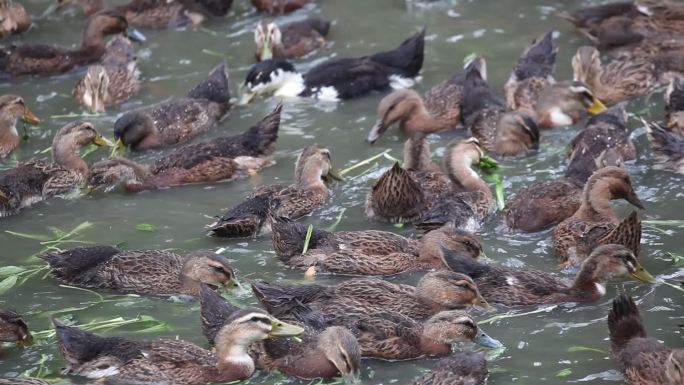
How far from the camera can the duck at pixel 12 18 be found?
1617 cm

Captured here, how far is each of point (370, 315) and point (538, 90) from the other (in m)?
5.12

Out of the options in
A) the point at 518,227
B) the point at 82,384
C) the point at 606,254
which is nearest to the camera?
the point at 82,384

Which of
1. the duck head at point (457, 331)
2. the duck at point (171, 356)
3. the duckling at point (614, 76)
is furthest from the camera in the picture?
the duckling at point (614, 76)

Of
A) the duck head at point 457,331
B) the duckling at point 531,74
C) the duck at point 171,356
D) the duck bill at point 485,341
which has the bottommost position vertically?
the duckling at point 531,74

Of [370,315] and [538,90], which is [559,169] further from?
[370,315]

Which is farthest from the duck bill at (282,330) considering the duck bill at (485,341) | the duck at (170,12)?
the duck at (170,12)

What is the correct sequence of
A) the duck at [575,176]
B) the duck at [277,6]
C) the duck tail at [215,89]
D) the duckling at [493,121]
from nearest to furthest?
the duck at [575,176], the duckling at [493,121], the duck tail at [215,89], the duck at [277,6]

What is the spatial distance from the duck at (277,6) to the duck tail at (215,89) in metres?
2.56

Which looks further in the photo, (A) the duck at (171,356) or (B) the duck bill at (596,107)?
(B) the duck bill at (596,107)

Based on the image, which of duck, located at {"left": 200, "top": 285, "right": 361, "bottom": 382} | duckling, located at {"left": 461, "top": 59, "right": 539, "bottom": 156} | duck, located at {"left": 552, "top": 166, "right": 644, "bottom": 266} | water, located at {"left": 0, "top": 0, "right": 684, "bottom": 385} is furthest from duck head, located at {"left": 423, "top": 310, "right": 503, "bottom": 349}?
duckling, located at {"left": 461, "top": 59, "right": 539, "bottom": 156}

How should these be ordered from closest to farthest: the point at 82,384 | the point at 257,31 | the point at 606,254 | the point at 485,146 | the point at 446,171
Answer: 1. the point at 82,384
2. the point at 606,254
3. the point at 446,171
4. the point at 485,146
5. the point at 257,31

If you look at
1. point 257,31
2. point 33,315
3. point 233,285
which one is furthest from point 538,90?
point 33,315

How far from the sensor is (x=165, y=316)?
987 centimetres

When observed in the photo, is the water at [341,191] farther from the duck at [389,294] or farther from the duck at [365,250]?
the duck at [389,294]
